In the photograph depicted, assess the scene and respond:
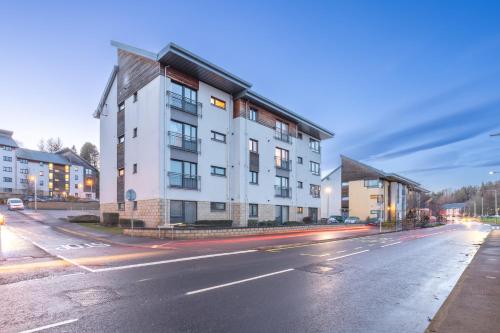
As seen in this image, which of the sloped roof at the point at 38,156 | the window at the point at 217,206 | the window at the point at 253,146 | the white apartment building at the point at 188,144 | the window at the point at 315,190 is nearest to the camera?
the white apartment building at the point at 188,144

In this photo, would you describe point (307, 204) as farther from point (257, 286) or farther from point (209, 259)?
point (257, 286)

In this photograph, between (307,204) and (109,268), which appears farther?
(307,204)

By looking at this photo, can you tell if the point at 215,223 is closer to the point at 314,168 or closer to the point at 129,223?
the point at 129,223

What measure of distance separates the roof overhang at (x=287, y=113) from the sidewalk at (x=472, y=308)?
24.6m

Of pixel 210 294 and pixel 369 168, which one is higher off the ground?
pixel 369 168

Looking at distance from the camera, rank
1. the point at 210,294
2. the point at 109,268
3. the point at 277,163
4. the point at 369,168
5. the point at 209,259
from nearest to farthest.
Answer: the point at 210,294 < the point at 109,268 < the point at 209,259 < the point at 277,163 < the point at 369,168

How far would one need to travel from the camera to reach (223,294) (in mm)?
7176

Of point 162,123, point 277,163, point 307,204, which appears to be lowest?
point 307,204

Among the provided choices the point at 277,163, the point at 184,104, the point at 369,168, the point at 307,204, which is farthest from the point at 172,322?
the point at 369,168

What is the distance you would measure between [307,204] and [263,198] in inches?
383

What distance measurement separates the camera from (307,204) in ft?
132

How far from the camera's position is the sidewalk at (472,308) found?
16.2 feet

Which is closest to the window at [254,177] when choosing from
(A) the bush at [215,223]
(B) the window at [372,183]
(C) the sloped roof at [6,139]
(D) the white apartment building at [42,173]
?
(A) the bush at [215,223]

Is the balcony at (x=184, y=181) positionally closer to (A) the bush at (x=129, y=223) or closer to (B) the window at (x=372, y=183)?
(A) the bush at (x=129, y=223)
